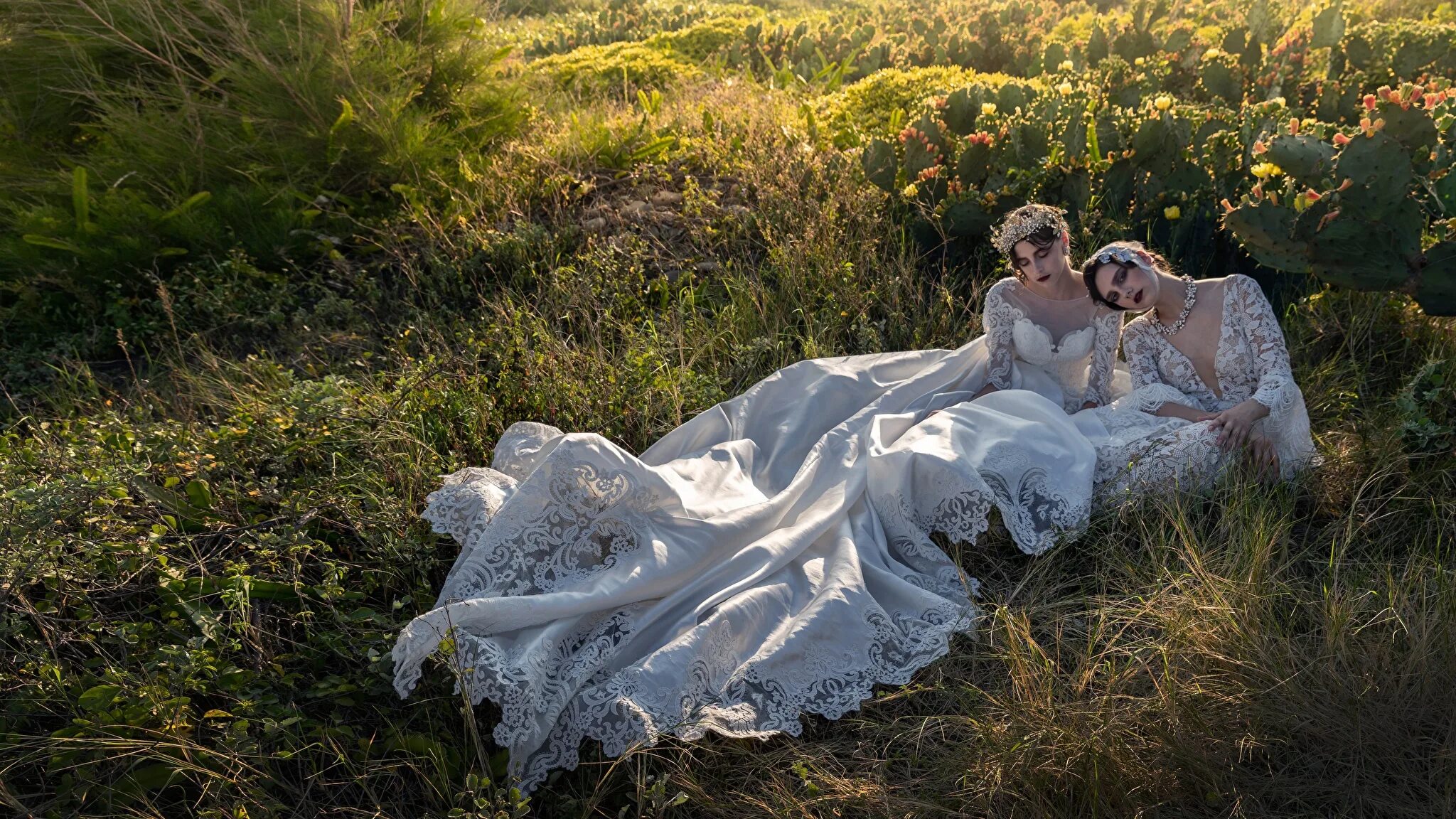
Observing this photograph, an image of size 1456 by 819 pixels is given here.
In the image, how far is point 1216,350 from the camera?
13.3 ft

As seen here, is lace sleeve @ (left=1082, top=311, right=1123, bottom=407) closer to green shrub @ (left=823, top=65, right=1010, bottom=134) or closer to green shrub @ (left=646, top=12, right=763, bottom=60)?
green shrub @ (left=823, top=65, right=1010, bottom=134)

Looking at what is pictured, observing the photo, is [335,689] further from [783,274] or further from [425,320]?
[783,274]

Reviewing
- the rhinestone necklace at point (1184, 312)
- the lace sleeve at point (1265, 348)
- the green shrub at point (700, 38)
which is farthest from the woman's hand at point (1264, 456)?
the green shrub at point (700, 38)

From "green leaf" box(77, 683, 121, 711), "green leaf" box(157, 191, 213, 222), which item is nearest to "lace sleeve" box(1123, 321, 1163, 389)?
"green leaf" box(77, 683, 121, 711)

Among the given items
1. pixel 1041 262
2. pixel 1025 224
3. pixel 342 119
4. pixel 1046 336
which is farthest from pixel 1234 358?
pixel 342 119

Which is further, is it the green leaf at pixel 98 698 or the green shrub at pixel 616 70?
the green shrub at pixel 616 70

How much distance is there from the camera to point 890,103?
8.15 m

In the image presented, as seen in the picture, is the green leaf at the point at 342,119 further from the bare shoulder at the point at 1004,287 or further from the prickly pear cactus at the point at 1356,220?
the prickly pear cactus at the point at 1356,220

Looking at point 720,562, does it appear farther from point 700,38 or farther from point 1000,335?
point 700,38

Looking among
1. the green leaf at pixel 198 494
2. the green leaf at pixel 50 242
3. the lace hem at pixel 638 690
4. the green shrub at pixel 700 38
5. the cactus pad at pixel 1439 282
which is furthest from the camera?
the green shrub at pixel 700 38

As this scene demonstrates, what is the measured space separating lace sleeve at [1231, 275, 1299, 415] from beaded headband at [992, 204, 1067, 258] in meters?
0.74

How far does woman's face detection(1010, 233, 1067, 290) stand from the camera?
4.29 metres

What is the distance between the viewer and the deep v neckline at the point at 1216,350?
4012mm

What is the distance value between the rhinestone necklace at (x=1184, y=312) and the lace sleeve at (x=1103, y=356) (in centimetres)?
17
